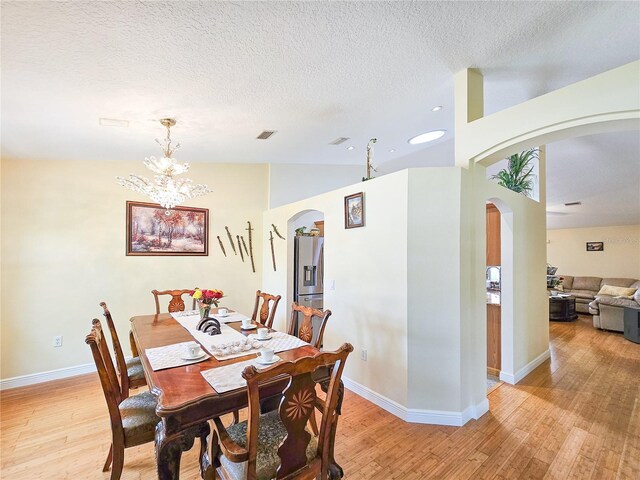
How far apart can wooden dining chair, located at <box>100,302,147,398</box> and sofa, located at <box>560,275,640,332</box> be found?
756 centimetres

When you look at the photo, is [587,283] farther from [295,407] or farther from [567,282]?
[295,407]

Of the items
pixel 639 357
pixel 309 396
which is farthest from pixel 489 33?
pixel 639 357

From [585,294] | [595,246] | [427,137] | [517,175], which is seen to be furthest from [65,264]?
[595,246]

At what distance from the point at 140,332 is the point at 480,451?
2820 mm

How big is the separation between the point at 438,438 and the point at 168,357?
2104 millimetres

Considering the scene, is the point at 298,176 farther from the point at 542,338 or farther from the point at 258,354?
the point at 542,338

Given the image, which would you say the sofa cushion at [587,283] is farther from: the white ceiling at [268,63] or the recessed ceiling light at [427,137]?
the recessed ceiling light at [427,137]

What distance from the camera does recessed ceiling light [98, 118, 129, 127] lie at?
102 inches

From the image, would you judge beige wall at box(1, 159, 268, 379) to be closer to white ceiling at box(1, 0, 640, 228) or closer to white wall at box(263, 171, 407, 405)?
white ceiling at box(1, 0, 640, 228)

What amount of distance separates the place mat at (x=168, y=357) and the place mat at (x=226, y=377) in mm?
223

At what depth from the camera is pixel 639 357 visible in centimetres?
412

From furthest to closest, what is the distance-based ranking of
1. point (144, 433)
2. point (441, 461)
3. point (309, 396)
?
1. point (441, 461)
2. point (144, 433)
3. point (309, 396)

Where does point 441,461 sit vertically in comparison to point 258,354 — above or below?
below

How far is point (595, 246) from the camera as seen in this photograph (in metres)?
8.70
